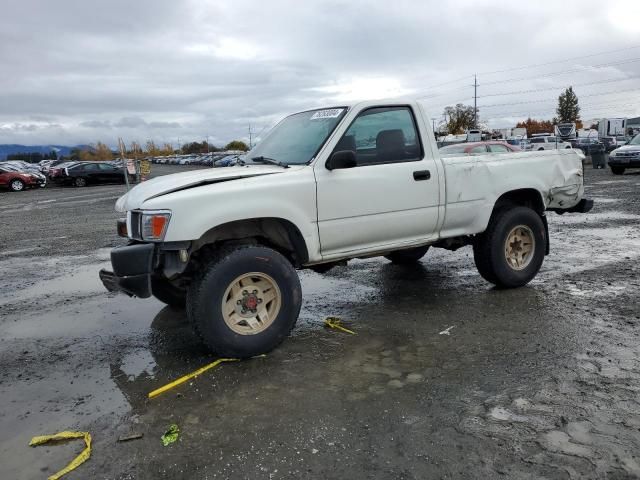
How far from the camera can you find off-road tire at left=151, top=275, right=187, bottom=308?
212 inches

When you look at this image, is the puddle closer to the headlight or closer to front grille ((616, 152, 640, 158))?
the headlight

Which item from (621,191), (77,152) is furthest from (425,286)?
(77,152)

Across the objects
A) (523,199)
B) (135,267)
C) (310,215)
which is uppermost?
(310,215)

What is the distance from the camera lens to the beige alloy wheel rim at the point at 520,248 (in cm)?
599

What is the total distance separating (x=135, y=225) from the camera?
4.32 metres

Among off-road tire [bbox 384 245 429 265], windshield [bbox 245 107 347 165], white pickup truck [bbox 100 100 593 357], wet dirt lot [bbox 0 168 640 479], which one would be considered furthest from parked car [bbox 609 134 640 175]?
windshield [bbox 245 107 347 165]

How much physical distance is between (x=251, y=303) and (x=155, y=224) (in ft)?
3.16

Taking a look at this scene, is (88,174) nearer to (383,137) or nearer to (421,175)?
(383,137)

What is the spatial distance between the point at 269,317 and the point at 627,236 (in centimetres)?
697

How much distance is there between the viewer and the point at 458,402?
351 centimetres

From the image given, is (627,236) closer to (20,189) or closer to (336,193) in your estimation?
(336,193)

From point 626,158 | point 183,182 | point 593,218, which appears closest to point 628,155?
point 626,158

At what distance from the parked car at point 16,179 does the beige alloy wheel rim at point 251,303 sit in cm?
3207

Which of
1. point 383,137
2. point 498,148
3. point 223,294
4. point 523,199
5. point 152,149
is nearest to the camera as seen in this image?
point 223,294
